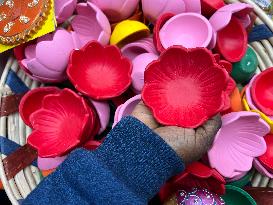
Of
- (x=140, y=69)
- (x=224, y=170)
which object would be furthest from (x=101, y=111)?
(x=224, y=170)

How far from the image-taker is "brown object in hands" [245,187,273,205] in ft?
1.77

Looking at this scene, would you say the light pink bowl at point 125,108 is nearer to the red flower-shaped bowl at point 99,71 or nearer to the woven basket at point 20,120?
the red flower-shaped bowl at point 99,71

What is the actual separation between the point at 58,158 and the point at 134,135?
0.61 feet

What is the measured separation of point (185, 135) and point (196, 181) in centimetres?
11

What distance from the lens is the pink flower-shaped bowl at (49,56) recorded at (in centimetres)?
55

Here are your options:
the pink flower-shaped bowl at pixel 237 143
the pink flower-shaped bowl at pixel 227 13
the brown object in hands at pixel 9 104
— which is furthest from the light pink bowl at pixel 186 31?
the brown object in hands at pixel 9 104

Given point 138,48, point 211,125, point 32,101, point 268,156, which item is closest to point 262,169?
point 268,156

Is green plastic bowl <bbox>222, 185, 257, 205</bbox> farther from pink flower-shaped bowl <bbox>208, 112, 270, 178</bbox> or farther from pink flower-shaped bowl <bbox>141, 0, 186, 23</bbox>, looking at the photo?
pink flower-shaped bowl <bbox>141, 0, 186, 23</bbox>

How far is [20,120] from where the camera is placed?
611mm

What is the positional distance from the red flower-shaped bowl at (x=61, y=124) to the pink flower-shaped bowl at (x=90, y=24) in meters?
0.10

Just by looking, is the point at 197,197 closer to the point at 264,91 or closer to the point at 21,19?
the point at 264,91

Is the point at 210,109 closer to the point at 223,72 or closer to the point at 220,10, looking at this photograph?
the point at 223,72

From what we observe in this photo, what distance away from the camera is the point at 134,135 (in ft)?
1.38

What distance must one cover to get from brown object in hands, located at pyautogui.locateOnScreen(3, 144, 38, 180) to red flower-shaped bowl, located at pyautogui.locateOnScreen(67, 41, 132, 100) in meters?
0.13
